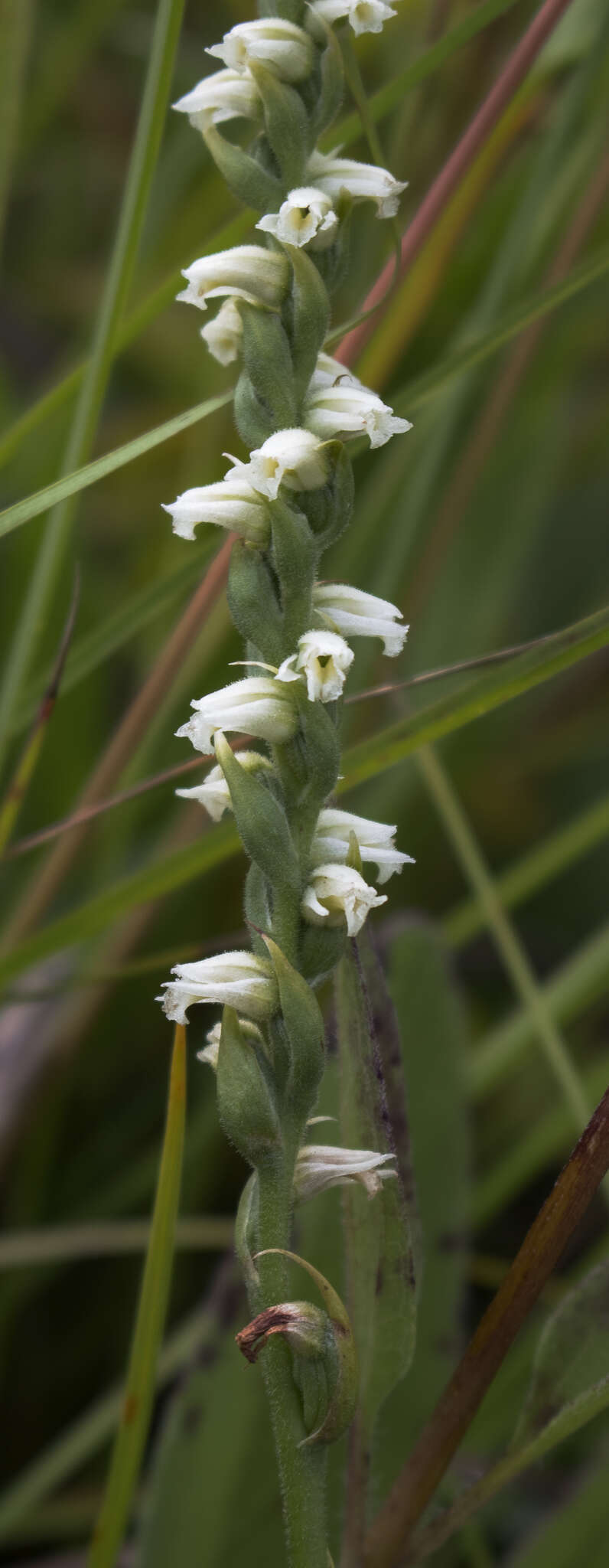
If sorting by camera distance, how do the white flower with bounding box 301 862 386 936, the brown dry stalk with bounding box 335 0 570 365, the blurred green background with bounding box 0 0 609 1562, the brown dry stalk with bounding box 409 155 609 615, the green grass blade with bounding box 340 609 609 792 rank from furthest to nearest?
the brown dry stalk with bounding box 409 155 609 615, the blurred green background with bounding box 0 0 609 1562, the brown dry stalk with bounding box 335 0 570 365, the green grass blade with bounding box 340 609 609 792, the white flower with bounding box 301 862 386 936

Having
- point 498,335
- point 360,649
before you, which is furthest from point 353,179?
point 360,649

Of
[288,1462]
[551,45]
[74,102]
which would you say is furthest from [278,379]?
[74,102]

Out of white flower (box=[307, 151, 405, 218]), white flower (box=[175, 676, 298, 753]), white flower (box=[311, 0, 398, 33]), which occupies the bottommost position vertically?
white flower (box=[175, 676, 298, 753])

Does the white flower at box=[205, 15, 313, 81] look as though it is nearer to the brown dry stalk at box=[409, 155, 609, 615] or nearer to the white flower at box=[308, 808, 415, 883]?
the white flower at box=[308, 808, 415, 883]

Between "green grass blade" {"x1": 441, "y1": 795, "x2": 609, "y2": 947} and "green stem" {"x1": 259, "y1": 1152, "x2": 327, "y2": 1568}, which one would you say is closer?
"green stem" {"x1": 259, "y1": 1152, "x2": 327, "y2": 1568}

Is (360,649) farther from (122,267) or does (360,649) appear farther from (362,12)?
(362,12)

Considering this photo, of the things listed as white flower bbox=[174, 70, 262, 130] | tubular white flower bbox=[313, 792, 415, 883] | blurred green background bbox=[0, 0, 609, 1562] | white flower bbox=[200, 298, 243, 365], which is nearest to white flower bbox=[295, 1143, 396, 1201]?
tubular white flower bbox=[313, 792, 415, 883]

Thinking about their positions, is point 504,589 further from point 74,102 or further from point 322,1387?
point 322,1387

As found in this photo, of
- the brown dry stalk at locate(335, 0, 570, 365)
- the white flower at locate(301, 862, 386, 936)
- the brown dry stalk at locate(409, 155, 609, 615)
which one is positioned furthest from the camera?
the brown dry stalk at locate(409, 155, 609, 615)
